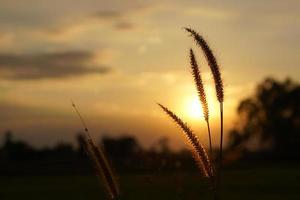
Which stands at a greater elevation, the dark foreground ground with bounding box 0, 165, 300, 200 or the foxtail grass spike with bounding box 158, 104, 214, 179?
the dark foreground ground with bounding box 0, 165, 300, 200

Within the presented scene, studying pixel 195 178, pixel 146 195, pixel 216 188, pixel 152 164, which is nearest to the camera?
pixel 216 188

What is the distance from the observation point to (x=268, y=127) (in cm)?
9875

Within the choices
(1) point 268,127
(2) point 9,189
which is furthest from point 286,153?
(2) point 9,189

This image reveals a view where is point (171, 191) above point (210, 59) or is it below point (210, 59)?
above

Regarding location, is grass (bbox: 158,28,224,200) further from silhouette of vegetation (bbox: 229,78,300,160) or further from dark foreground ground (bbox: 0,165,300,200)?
silhouette of vegetation (bbox: 229,78,300,160)

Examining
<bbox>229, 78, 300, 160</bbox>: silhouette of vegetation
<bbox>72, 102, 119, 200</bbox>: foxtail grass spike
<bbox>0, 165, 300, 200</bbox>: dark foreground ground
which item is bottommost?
<bbox>72, 102, 119, 200</bbox>: foxtail grass spike

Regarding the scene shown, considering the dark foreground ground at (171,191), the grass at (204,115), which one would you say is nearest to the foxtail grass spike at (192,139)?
the grass at (204,115)

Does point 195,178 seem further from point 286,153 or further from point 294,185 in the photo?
point 286,153

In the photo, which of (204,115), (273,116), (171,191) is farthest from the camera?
(273,116)

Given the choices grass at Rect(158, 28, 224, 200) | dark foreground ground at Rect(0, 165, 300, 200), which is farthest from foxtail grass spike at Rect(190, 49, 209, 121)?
dark foreground ground at Rect(0, 165, 300, 200)

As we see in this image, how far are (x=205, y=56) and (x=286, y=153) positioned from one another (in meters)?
81.7

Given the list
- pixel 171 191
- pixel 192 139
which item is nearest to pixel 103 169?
pixel 192 139

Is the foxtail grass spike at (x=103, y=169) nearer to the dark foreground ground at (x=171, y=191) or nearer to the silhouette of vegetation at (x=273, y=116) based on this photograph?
the dark foreground ground at (x=171, y=191)

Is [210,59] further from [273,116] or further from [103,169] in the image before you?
[273,116]
